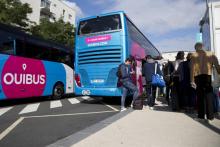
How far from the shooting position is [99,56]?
1009cm

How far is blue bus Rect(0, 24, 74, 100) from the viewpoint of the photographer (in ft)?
31.8

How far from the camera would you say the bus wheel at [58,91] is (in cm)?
1284

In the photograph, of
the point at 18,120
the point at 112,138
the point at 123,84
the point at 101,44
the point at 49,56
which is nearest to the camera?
the point at 112,138

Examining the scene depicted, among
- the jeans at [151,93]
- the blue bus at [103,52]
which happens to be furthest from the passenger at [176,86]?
the blue bus at [103,52]

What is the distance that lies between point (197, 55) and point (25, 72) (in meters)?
7.39

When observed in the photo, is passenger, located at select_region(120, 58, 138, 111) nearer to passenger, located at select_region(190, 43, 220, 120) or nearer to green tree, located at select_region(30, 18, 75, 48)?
passenger, located at select_region(190, 43, 220, 120)

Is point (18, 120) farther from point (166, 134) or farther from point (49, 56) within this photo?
point (49, 56)

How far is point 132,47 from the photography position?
10383 millimetres

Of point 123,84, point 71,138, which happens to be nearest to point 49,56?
point 123,84

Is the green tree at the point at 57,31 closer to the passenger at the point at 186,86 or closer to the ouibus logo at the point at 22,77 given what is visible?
the ouibus logo at the point at 22,77

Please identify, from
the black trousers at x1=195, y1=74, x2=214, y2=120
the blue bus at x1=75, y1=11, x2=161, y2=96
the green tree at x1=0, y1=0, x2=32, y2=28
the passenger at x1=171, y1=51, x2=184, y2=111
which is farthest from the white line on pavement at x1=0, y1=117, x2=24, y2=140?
the green tree at x1=0, y1=0, x2=32, y2=28

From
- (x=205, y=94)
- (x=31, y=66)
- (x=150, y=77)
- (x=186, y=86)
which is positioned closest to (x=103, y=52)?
(x=150, y=77)

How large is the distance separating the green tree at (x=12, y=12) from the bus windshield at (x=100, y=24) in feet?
41.3

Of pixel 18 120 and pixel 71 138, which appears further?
pixel 18 120
